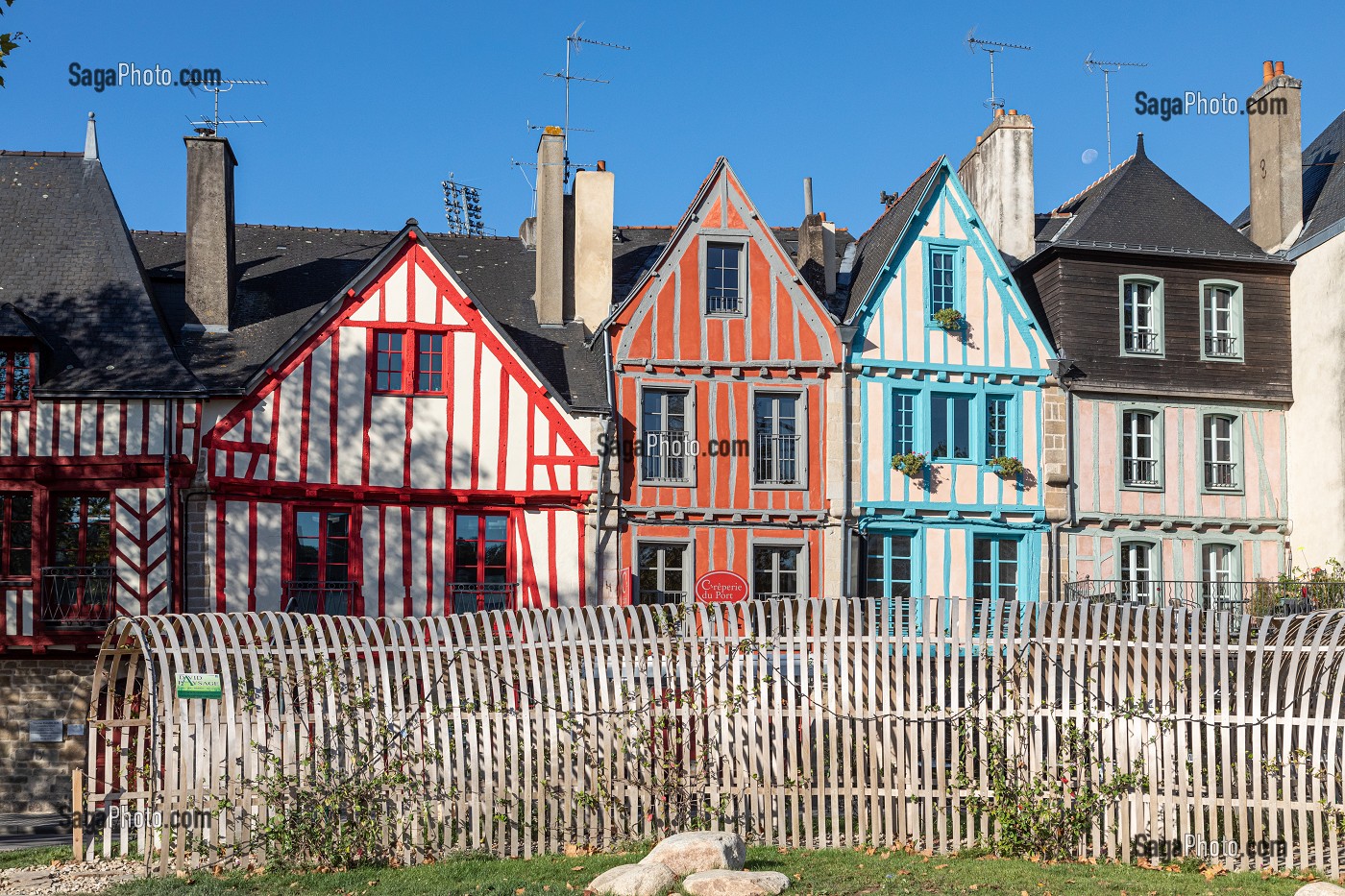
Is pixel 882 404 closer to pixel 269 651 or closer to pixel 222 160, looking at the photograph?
pixel 222 160

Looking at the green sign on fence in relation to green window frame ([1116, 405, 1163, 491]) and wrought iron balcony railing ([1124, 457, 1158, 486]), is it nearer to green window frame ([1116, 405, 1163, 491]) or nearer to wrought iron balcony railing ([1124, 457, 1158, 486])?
green window frame ([1116, 405, 1163, 491])

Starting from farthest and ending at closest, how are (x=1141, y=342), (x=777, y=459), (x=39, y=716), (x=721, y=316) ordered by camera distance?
(x=1141, y=342)
(x=721, y=316)
(x=777, y=459)
(x=39, y=716)

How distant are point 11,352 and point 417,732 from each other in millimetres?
11148

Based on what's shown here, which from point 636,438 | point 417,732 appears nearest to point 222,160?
point 636,438

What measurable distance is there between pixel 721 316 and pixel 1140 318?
6.88 metres

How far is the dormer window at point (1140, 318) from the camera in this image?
23.1 metres

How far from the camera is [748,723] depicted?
485 inches

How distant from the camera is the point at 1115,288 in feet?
76.2

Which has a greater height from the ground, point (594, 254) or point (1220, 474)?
point (594, 254)

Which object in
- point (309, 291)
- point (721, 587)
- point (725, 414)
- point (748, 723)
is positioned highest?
point (309, 291)

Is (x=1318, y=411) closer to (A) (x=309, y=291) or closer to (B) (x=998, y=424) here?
(B) (x=998, y=424)

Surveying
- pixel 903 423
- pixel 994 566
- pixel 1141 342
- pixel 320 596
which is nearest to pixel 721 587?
pixel 903 423

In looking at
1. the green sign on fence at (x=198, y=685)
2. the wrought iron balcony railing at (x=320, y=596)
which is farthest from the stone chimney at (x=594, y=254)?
the green sign on fence at (x=198, y=685)

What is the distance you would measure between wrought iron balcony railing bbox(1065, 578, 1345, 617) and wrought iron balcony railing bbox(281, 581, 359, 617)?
411 inches
